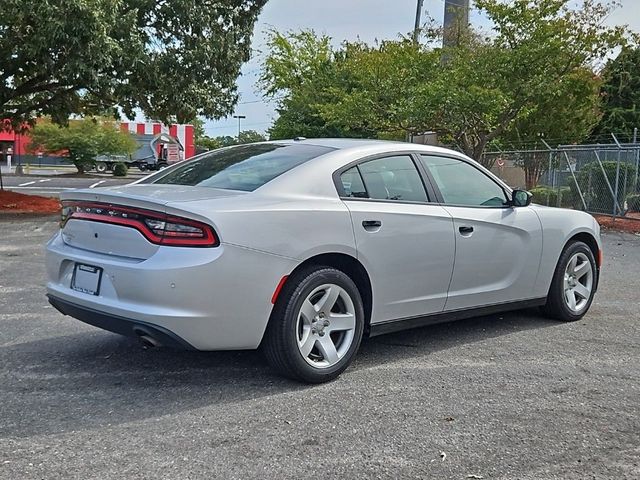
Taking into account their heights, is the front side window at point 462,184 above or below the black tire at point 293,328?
above

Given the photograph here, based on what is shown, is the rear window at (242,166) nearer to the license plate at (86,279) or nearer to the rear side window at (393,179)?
the rear side window at (393,179)

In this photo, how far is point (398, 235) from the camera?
4.75 m

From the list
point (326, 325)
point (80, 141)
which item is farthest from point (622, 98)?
point (80, 141)

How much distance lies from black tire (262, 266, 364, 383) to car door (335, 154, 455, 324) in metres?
0.38

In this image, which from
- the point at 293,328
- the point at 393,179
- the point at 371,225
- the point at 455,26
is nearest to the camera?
the point at 293,328

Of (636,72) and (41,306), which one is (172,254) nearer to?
(41,306)

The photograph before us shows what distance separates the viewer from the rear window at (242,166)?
4633mm

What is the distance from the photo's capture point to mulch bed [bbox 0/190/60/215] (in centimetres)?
1744

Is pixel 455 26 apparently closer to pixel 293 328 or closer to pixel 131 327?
pixel 293 328

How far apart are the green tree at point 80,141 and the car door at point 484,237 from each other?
43256 millimetres

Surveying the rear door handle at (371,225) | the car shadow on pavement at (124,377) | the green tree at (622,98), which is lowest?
the car shadow on pavement at (124,377)

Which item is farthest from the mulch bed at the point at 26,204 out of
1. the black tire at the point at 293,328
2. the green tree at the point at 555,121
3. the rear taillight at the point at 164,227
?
the black tire at the point at 293,328

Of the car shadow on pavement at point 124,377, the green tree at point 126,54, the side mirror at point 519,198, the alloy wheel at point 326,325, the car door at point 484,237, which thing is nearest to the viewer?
the car shadow on pavement at point 124,377

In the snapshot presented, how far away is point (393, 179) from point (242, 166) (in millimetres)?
1104
